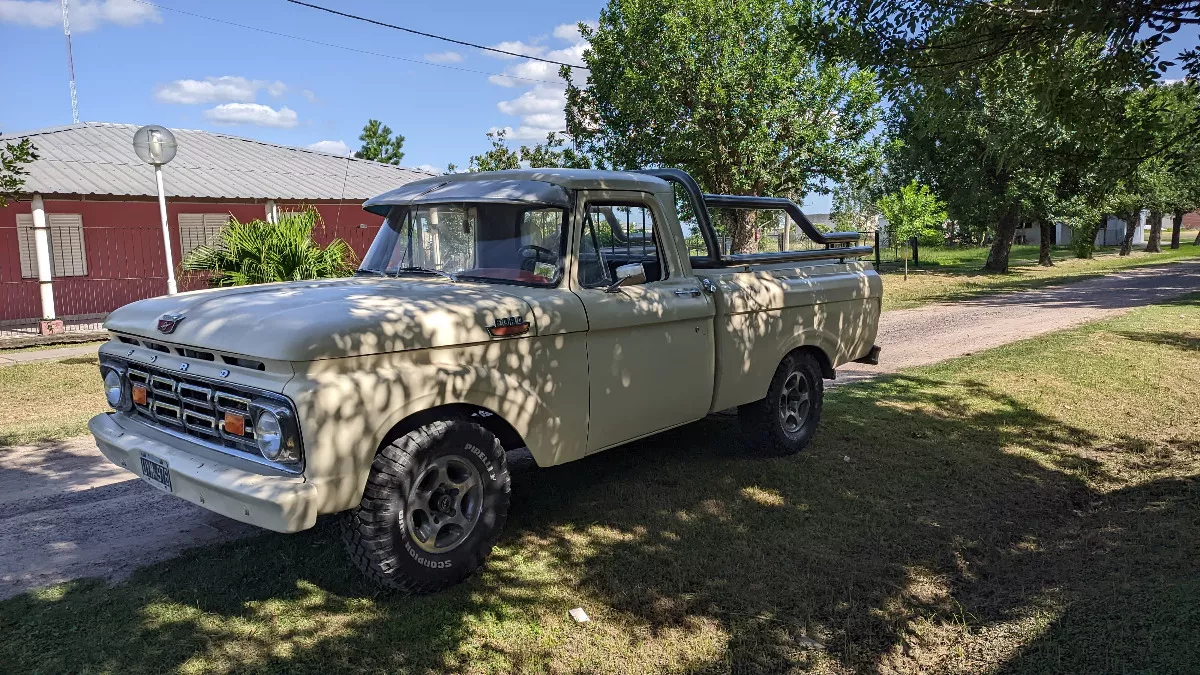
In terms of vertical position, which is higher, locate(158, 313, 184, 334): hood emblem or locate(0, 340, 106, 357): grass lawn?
locate(158, 313, 184, 334): hood emblem

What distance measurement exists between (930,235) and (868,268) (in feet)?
74.7

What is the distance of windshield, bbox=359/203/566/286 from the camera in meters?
4.71

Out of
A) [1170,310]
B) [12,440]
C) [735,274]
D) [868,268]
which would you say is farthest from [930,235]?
[12,440]

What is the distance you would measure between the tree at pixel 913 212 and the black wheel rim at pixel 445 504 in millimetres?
25754

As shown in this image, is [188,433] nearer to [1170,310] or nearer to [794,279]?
[794,279]

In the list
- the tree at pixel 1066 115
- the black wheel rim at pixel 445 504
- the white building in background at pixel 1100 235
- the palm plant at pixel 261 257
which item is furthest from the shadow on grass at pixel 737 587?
the white building in background at pixel 1100 235

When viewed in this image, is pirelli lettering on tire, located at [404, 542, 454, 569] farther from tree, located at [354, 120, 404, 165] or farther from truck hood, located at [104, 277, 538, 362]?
tree, located at [354, 120, 404, 165]

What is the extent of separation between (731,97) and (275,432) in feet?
64.0

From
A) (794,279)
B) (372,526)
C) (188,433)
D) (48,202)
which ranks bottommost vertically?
(372,526)

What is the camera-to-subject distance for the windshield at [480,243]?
4.71 meters

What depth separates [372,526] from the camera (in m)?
3.71

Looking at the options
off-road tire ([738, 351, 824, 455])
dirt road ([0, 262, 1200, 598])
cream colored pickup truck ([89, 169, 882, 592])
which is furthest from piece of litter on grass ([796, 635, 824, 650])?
dirt road ([0, 262, 1200, 598])

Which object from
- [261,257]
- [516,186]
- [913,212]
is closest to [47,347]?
[261,257]

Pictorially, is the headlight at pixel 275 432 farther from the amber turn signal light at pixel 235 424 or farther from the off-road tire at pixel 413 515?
the off-road tire at pixel 413 515
